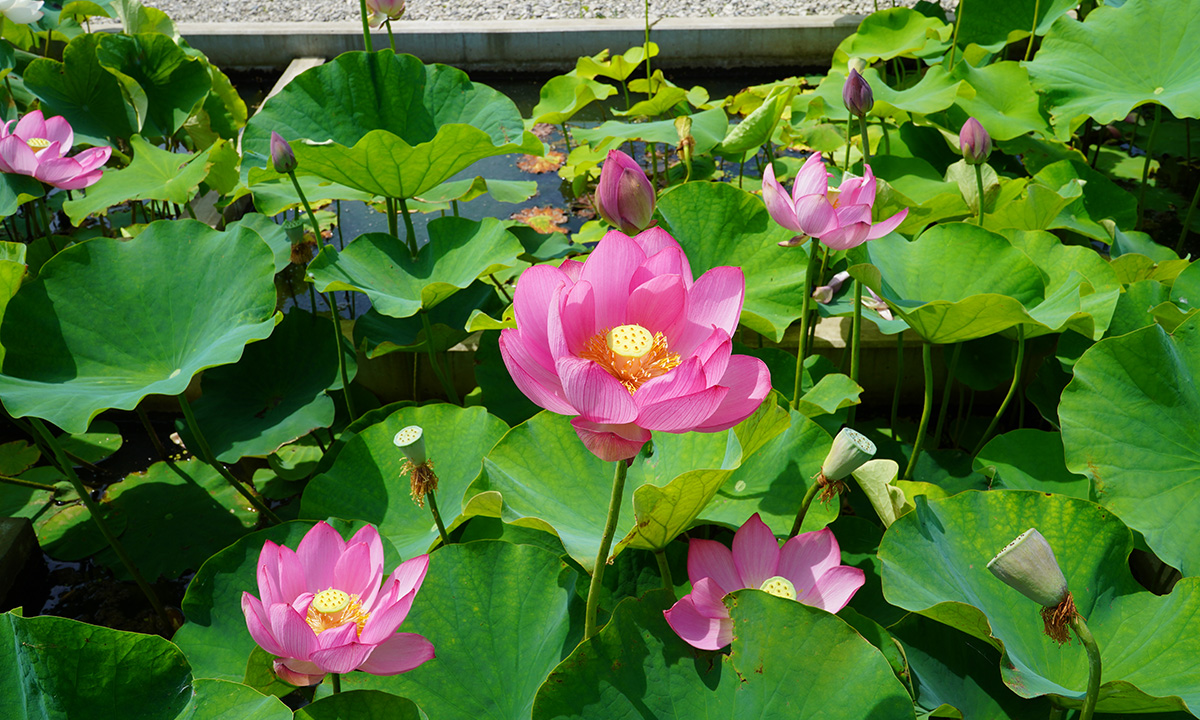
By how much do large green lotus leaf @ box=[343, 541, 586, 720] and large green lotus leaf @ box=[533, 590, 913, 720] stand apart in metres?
0.16

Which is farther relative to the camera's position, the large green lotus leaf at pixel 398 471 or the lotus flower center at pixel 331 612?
the large green lotus leaf at pixel 398 471

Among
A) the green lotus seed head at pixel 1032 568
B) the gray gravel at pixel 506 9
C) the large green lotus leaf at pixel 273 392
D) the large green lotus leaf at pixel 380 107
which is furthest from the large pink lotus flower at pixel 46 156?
the gray gravel at pixel 506 9

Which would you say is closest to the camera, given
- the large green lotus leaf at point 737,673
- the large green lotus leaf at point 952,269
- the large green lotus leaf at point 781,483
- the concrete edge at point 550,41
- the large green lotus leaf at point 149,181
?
the large green lotus leaf at point 737,673

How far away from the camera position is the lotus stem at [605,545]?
765 mm

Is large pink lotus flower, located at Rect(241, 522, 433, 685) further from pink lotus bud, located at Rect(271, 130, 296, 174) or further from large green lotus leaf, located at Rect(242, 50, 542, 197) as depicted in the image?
large green lotus leaf, located at Rect(242, 50, 542, 197)

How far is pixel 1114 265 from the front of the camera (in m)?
1.73

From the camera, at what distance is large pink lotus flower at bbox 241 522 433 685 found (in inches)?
34.0

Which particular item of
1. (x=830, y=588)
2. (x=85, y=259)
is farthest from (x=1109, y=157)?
(x=85, y=259)

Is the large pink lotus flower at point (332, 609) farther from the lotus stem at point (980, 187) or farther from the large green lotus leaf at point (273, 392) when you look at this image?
the lotus stem at point (980, 187)

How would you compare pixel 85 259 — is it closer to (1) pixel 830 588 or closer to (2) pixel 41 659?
(2) pixel 41 659

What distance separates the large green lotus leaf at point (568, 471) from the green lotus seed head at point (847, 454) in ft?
0.59

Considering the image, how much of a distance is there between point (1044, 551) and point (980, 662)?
449mm

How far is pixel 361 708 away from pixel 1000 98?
7.81ft

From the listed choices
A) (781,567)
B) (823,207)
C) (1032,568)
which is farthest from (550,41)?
(1032,568)
